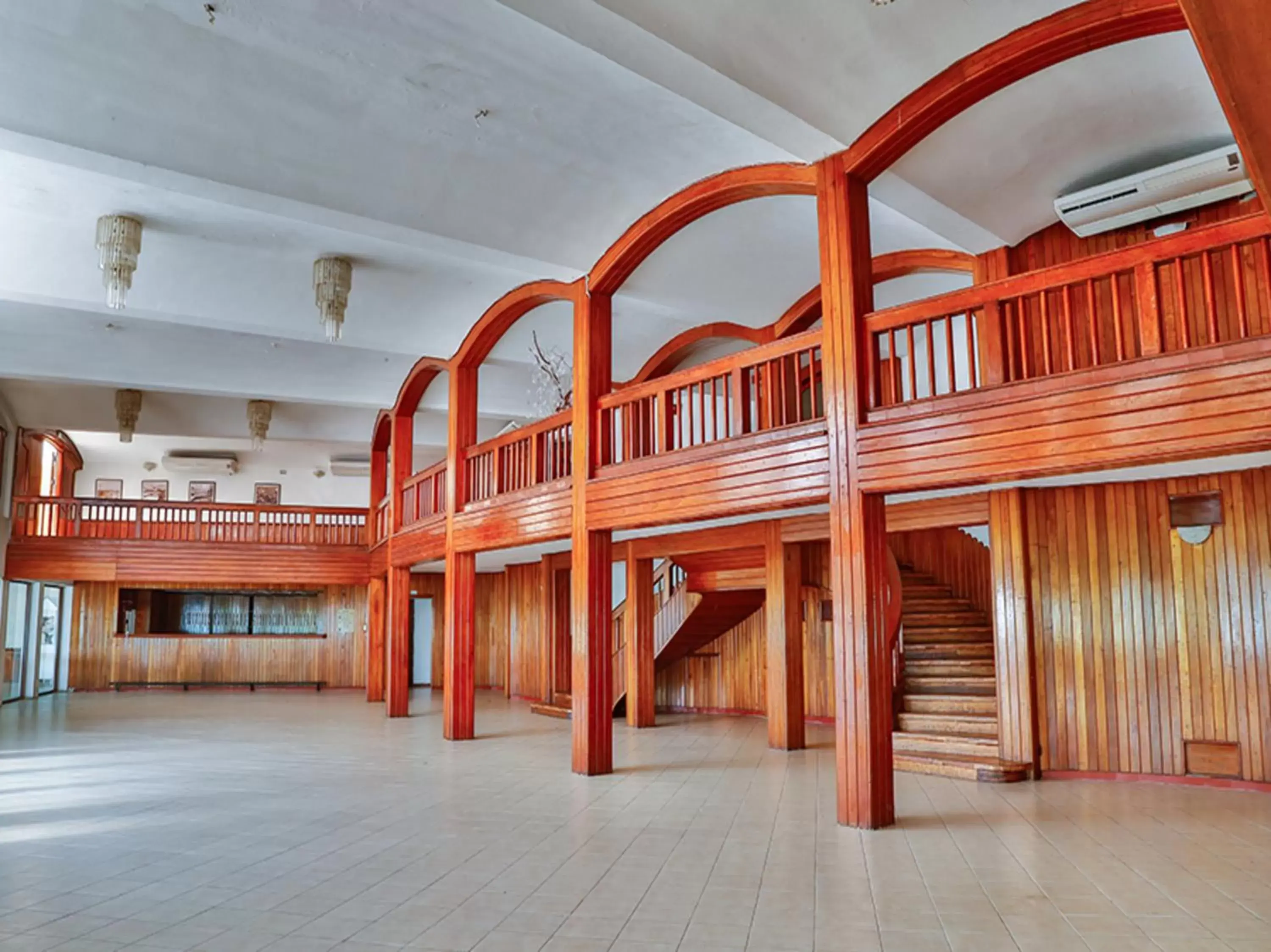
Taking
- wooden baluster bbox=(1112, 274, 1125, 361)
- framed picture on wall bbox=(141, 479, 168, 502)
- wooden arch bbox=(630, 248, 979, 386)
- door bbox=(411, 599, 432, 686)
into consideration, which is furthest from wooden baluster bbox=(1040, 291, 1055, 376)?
framed picture on wall bbox=(141, 479, 168, 502)

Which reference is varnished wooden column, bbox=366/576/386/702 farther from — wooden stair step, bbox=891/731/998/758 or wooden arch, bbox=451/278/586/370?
wooden stair step, bbox=891/731/998/758

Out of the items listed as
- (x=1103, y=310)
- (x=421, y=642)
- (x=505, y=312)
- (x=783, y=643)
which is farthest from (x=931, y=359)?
(x=421, y=642)

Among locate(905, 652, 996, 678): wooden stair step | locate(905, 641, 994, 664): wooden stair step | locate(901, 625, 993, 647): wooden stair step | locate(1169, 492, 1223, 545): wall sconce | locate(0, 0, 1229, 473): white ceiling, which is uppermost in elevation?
locate(0, 0, 1229, 473): white ceiling

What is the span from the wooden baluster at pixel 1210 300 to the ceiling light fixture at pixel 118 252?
7836mm

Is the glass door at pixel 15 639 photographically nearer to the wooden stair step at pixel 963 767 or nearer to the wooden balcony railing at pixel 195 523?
the wooden balcony railing at pixel 195 523

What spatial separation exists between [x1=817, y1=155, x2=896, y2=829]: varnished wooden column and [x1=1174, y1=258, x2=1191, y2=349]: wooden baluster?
1837 mm

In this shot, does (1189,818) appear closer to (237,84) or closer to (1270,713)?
(1270,713)

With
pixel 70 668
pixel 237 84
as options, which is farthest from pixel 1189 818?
pixel 70 668

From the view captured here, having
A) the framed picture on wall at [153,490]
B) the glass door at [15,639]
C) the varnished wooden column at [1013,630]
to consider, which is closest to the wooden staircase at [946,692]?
the varnished wooden column at [1013,630]

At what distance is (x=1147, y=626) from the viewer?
7.66m

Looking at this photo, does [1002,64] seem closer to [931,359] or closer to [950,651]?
[931,359]

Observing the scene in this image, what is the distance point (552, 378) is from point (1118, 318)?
7.41 m

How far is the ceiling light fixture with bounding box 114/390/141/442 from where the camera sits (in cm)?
1435

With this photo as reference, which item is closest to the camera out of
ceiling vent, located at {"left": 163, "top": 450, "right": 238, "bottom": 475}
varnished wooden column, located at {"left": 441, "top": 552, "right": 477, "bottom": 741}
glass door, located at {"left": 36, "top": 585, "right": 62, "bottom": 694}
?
varnished wooden column, located at {"left": 441, "top": 552, "right": 477, "bottom": 741}
